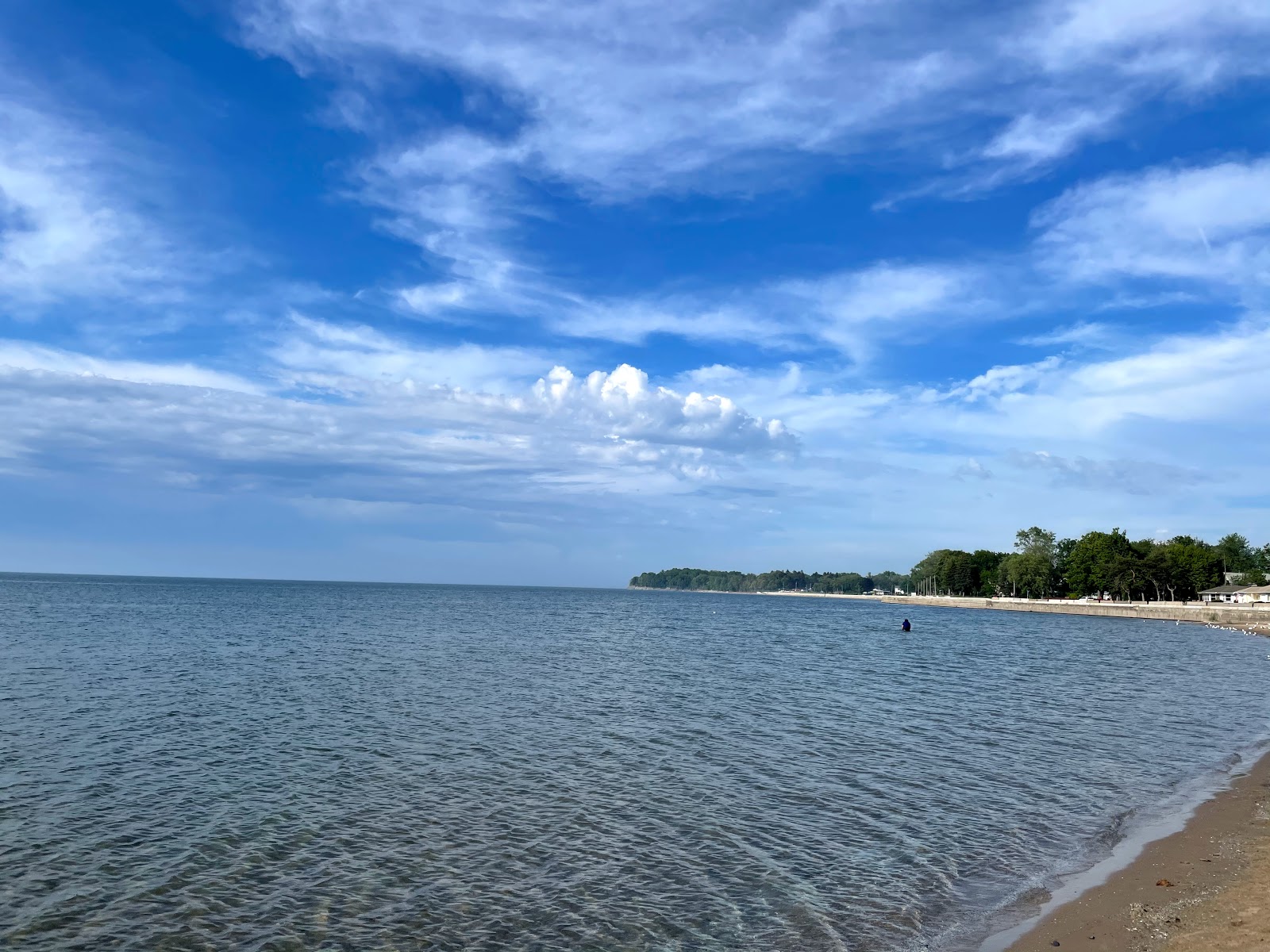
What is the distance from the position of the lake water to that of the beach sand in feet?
3.91

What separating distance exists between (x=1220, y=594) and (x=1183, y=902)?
17856 cm

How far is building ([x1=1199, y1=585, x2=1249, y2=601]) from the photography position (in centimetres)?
15238

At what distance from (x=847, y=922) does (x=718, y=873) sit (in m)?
2.77

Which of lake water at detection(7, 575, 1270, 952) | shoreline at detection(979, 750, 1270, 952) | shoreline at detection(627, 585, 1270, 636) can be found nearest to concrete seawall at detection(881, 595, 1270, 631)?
shoreline at detection(627, 585, 1270, 636)

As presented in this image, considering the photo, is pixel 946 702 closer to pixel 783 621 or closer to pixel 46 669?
pixel 46 669

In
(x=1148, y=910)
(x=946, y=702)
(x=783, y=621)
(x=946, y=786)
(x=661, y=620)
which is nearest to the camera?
(x=1148, y=910)

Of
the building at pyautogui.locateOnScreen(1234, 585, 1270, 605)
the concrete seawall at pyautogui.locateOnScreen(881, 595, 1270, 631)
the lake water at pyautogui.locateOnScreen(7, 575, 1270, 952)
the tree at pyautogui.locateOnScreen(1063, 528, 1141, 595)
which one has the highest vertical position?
the tree at pyautogui.locateOnScreen(1063, 528, 1141, 595)

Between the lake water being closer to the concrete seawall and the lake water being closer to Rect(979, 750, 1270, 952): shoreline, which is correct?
Rect(979, 750, 1270, 952): shoreline

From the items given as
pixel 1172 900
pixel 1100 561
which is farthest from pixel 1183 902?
pixel 1100 561

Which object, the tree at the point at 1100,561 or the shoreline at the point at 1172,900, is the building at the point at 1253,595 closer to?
the tree at the point at 1100,561

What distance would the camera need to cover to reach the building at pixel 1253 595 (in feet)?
459

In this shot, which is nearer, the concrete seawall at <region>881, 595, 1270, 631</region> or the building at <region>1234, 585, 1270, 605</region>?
the concrete seawall at <region>881, 595, 1270, 631</region>

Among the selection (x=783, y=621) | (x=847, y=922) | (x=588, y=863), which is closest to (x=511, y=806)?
(x=588, y=863)

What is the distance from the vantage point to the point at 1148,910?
1252 cm
